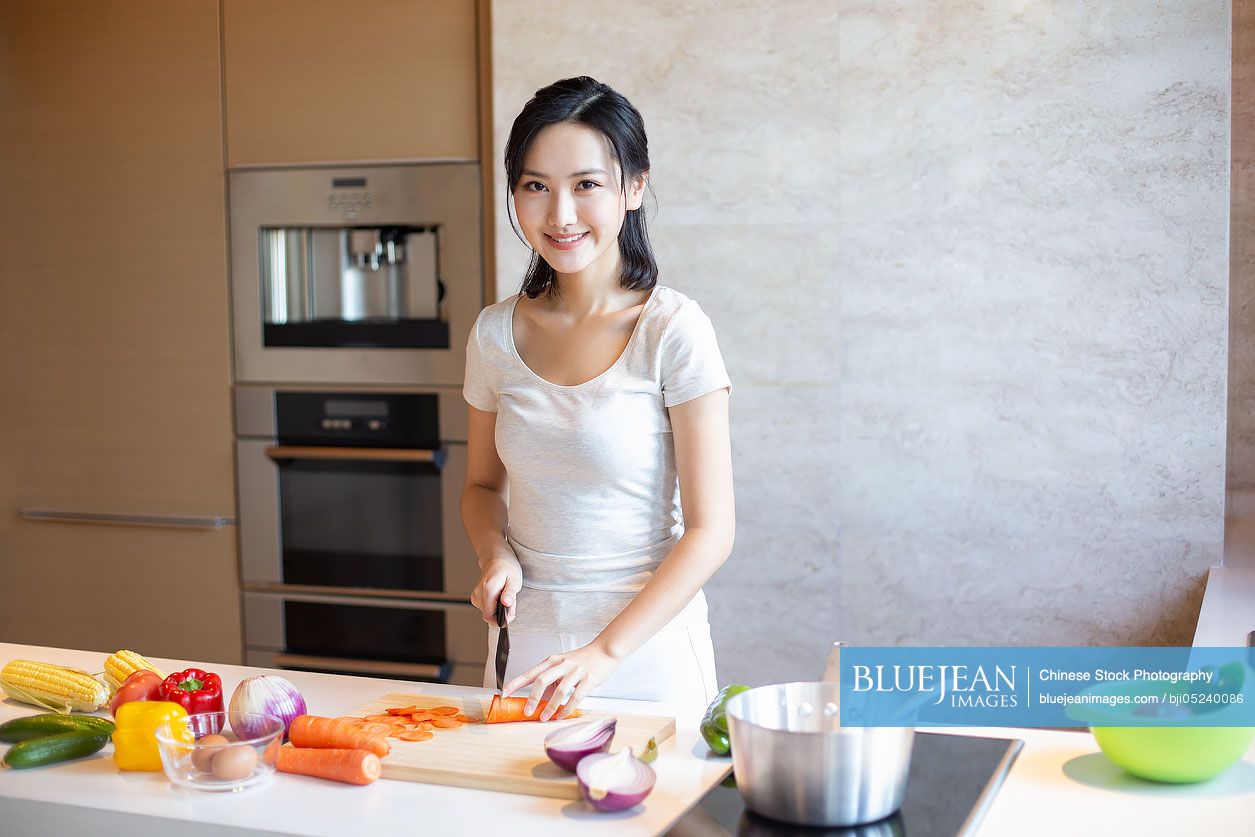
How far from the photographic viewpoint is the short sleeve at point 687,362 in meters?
1.57

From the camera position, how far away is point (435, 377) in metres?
2.77

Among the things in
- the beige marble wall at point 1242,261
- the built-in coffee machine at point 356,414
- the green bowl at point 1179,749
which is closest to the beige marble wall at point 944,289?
the beige marble wall at point 1242,261

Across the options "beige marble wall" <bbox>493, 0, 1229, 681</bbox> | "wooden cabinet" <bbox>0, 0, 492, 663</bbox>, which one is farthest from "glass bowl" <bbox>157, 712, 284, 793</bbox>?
"wooden cabinet" <bbox>0, 0, 492, 663</bbox>

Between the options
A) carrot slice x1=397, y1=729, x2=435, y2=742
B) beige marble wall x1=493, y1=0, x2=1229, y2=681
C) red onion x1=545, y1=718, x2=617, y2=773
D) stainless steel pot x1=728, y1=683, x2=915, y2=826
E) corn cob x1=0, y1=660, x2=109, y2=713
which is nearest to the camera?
stainless steel pot x1=728, y1=683, x2=915, y2=826

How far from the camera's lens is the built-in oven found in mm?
2787

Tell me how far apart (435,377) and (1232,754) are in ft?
6.50

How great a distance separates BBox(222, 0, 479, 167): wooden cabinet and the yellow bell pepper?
5.61 feet

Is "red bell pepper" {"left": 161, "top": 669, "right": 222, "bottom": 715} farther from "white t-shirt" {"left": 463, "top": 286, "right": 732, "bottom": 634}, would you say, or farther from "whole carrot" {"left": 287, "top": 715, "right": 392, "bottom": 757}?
"white t-shirt" {"left": 463, "top": 286, "right": 732, "bottom": 634}

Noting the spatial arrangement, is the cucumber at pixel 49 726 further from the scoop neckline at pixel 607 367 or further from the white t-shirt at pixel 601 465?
the scoop neckline at pixel 607 367

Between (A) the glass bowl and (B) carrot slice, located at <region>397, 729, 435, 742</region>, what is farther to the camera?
(B) carrot slice, located at <region>397, 729, 435, 742</region>

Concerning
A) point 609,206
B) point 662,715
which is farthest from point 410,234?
point 662,715

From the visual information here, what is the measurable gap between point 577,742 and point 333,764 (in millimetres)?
243

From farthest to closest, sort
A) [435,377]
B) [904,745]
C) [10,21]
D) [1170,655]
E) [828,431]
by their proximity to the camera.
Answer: [10,21] → [435,377] → [828,431] → [1170,655] → [904,745]

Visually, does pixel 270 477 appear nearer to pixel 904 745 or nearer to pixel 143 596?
pixel 143 596
